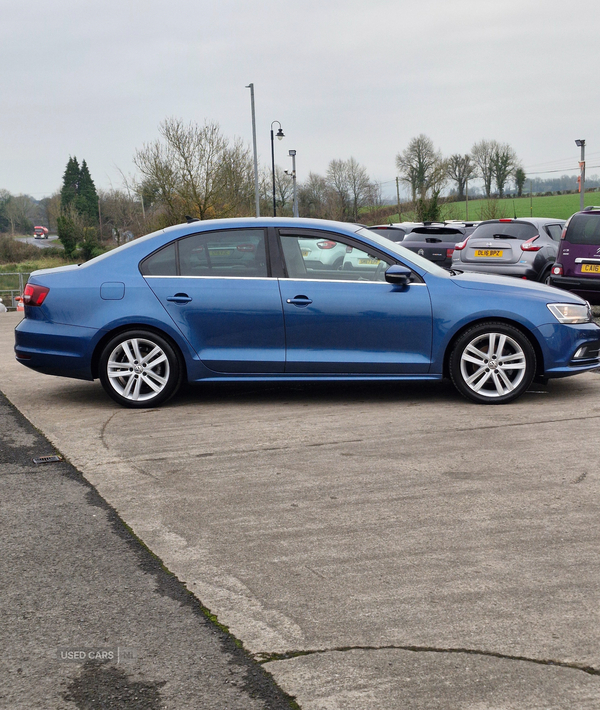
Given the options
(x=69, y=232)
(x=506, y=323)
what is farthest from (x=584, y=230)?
(x=69, y=232)

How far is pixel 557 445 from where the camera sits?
5684 millimetres

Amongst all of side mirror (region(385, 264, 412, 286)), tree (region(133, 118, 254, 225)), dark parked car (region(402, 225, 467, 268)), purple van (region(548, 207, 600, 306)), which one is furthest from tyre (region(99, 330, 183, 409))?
tree (region(133, 118, 254, 225))

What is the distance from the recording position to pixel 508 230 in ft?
51.9

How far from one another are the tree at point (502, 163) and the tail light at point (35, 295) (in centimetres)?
8575

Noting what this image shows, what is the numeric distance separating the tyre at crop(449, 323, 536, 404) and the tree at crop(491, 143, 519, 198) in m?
85.2

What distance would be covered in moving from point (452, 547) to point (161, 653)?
1.50 meters

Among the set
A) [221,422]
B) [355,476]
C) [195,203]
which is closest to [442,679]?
[355,476]

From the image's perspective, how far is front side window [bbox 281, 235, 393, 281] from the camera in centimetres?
705

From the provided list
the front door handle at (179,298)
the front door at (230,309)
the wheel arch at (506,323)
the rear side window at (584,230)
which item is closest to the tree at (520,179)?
the rear side window at (584,230)

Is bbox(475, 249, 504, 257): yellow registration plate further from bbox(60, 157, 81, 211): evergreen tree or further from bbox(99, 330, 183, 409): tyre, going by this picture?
bbox(60, 157, 81, 211): evergreen tree

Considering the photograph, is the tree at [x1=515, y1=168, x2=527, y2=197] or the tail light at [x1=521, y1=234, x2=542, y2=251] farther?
the tree at [x1=515, y1=168, x2=527, y2=197]

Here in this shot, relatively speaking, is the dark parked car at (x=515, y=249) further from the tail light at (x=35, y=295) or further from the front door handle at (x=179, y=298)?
the tail light at (x=35, y=295)

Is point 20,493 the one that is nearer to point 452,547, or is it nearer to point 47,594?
point 47,594

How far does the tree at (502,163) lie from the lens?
87938mm
